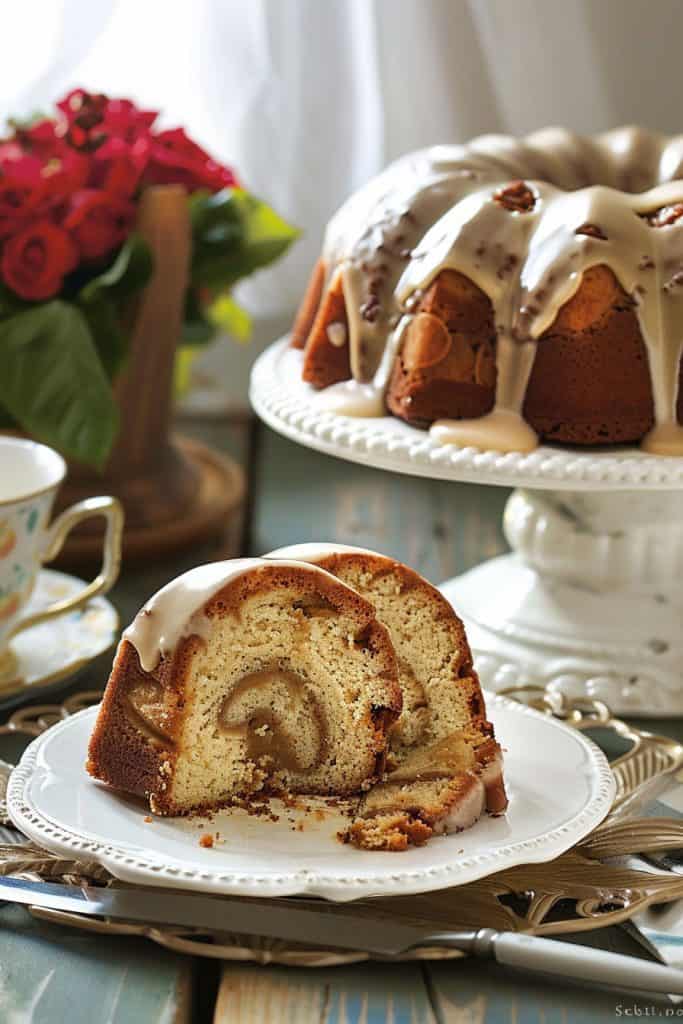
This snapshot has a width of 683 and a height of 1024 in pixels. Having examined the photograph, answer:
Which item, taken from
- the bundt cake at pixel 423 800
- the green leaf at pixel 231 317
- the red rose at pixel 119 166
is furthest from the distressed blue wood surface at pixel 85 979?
the green leaf at pixel 231 317

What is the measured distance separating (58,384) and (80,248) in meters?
0.15

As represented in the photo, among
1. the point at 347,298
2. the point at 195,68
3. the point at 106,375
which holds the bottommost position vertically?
the point at 106,375

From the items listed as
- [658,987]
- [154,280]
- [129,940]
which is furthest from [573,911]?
[154,280]

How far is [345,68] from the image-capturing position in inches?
72.7

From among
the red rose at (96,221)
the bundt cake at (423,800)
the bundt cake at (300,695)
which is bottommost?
the bundt cake at (423,800)

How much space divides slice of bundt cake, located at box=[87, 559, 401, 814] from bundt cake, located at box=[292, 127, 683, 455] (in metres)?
0.28

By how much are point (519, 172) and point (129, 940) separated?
818mm

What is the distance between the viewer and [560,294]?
1121mm

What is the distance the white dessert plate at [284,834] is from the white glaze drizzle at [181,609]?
0.09m

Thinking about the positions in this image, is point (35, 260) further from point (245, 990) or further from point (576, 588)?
point (245, 990)

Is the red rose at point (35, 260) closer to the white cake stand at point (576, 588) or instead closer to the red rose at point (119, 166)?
the red rose at point (119, 166)

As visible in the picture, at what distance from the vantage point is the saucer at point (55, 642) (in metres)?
1.14

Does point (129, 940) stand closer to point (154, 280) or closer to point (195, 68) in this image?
point (154, 280)

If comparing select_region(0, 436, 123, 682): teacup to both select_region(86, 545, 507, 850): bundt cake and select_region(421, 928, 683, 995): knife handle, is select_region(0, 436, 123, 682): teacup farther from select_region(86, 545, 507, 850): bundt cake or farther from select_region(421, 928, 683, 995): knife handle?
select_region(421, 928, 683, 995): knife handle
